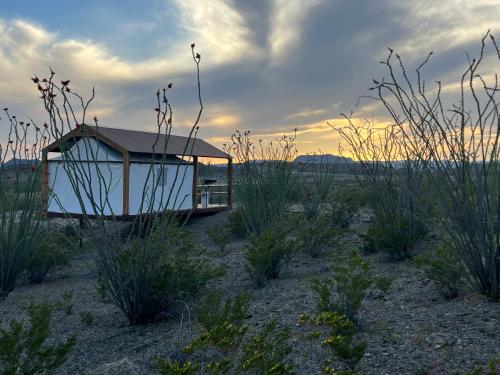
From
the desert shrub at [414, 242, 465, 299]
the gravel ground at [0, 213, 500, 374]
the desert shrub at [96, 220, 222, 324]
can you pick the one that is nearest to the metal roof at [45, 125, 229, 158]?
the gravel ground at [0, 213, 500, 374]

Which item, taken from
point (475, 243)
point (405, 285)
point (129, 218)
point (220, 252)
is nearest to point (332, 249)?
point (220, 252)

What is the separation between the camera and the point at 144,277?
4707 mm

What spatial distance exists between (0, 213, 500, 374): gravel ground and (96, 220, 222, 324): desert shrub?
196 mm

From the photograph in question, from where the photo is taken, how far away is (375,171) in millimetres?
7727

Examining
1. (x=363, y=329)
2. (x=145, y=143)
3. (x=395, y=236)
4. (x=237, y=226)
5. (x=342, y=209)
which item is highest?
(x=145, y=143)

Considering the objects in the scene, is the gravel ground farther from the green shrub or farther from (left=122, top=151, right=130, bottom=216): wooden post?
(left=122, top=151, right=130, bottom=216): wooden post

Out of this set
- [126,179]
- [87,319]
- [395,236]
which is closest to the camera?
[87,319]

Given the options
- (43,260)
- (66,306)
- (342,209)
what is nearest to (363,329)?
(66,306)

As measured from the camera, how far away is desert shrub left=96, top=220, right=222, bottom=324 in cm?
463

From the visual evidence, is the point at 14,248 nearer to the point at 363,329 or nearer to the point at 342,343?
the point at 363,329

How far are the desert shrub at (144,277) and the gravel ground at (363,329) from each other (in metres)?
0.20

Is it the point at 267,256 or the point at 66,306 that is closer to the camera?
the point at 66,306

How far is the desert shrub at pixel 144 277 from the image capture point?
15.2 ft

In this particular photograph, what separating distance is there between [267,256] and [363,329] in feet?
7.44
